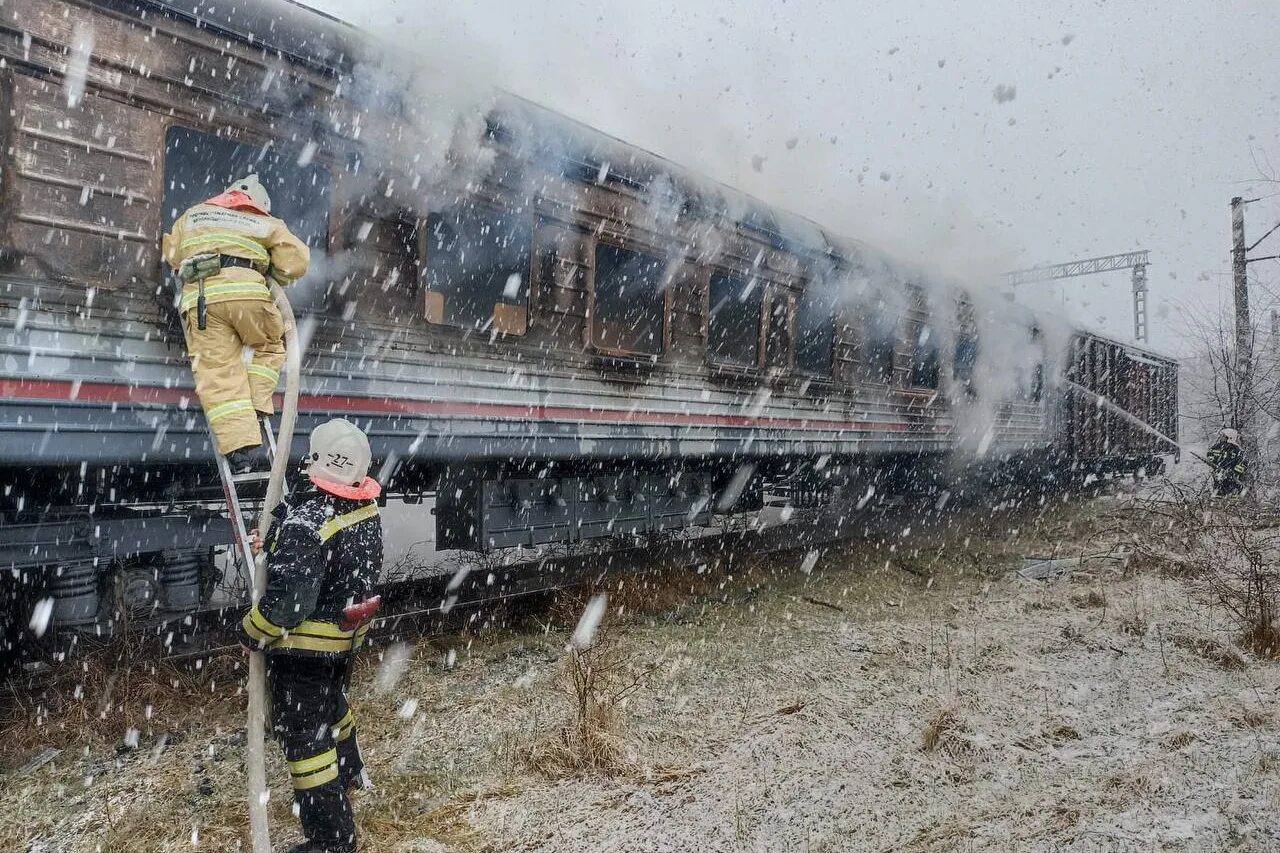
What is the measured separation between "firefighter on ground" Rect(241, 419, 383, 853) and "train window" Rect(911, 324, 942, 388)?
7.36 metres

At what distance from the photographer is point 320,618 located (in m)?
2.58

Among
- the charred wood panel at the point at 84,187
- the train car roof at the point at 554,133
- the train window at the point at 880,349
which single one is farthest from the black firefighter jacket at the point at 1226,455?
the charred wood panel at the point at 84,187

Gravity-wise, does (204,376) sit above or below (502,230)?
below

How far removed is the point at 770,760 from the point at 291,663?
187 cm

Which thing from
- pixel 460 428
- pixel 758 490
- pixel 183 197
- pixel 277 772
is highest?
pixel 183 197

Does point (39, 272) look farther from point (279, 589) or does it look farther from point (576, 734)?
point (576, 734)

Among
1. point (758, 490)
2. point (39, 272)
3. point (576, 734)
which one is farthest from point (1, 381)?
point (758, 490)

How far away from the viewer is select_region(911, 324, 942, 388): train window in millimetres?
8922

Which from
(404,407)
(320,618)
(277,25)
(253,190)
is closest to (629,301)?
(404,407)

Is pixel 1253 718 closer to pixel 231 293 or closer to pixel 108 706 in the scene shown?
pixel 231 293

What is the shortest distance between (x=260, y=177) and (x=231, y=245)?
Answer: 124 cm

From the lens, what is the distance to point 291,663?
2.59 meters

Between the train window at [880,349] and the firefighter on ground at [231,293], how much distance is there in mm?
6067

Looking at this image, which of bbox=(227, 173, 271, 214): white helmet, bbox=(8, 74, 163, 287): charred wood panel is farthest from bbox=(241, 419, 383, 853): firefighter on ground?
bbox=(8, 74, 163, 287): charred wood panel
